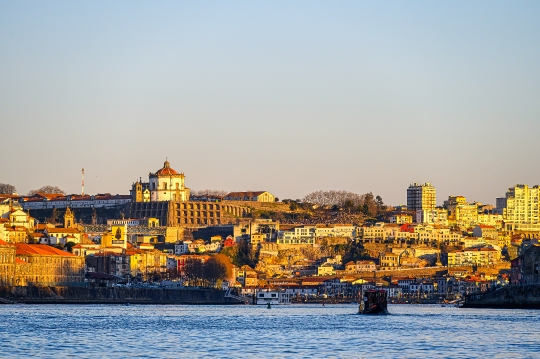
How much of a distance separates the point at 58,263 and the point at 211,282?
24.9 meters

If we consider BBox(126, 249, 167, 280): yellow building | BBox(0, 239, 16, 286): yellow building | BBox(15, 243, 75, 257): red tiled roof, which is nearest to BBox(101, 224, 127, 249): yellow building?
BBox(126, 249, 167, 280): yellow building

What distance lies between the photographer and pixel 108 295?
110 metres

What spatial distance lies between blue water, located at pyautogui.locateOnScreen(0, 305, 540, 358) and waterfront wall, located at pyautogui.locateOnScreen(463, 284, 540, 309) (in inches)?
805

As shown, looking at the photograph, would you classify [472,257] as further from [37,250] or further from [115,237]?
[37,250]

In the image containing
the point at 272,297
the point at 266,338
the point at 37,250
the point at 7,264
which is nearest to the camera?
the point at 266,338

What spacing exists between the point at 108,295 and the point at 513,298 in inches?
1327

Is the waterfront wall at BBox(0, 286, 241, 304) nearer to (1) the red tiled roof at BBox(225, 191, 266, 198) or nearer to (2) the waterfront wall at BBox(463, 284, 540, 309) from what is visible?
(2) the waterfront wall at BBox(463, 284, 540, 309)

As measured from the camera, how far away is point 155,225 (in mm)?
170375

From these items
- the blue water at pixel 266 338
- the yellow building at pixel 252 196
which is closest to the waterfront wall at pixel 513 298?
the blue water at pixel 266 338

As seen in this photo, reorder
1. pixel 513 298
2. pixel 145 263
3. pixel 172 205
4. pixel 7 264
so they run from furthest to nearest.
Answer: pixel 172 205 → pixel 145 263 → pixel 7 264 → pixel 513 298

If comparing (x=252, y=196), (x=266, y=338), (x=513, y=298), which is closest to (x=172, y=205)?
(x=252, y=196)

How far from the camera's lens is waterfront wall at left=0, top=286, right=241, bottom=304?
10456 centimetres

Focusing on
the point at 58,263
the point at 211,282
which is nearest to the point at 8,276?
the point at 58,263

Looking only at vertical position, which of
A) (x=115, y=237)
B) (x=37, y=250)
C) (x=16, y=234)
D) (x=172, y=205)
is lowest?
(x=37, y=250)
